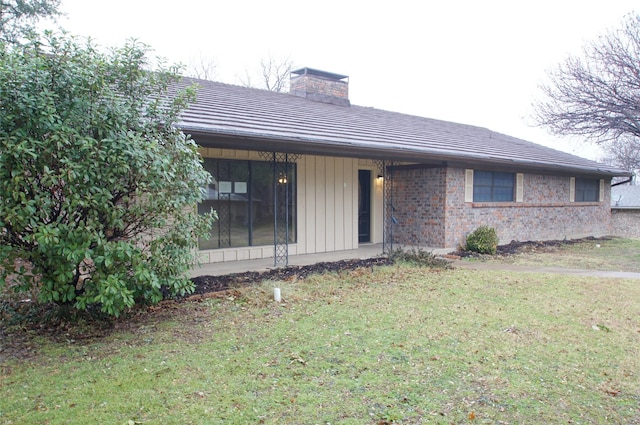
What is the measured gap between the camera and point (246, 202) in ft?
31.2

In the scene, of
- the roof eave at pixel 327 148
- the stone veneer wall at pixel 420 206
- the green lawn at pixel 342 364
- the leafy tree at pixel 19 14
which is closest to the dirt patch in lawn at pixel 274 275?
the green lawn at pixel 342 364

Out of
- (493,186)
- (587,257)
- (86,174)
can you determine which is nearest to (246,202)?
(86,174)

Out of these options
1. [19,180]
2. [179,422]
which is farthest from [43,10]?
[179,422]

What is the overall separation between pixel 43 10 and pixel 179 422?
16802 millimetres

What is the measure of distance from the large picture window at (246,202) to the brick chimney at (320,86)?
16.5 ft

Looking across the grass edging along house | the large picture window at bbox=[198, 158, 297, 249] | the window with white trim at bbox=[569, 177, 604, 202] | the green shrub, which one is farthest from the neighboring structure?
the large picture window at bbox=[198, 158, 297, 249]

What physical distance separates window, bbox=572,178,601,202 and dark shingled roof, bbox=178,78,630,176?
0.54 m

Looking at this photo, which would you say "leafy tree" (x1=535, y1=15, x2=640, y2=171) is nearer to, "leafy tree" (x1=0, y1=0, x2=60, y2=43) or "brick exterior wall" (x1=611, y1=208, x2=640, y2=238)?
"brick exterior wall" (x1=611, y1=208, x2=640, y2=238)

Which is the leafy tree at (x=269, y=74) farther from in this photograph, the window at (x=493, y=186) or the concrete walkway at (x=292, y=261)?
the concrete walkway at (x=292, y=261)

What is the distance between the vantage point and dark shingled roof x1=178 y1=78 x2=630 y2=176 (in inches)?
321

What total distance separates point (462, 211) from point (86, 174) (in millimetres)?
9812

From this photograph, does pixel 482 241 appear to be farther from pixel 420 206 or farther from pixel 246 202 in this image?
pixel 246 202

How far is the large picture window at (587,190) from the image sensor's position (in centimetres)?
1625

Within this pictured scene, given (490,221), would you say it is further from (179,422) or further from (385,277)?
(179,422)
